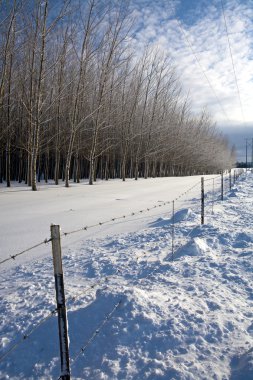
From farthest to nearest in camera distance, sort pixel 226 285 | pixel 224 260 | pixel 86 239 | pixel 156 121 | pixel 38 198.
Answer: pixel 156 121 → pixel 38 198 → pixel 86 239 → pixel 224 260 → pixel 226 285

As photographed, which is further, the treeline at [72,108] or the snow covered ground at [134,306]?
the treeline at [72,108]

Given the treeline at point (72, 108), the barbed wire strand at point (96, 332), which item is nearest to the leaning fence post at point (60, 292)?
the barbed wire strand at point (96, 332)

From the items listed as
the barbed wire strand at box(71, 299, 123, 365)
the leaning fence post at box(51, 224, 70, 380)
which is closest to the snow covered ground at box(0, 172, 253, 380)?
the barbed wire strand at box(71, 299, 123, 365)

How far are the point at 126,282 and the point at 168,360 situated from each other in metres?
1.76

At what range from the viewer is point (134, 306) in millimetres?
3490

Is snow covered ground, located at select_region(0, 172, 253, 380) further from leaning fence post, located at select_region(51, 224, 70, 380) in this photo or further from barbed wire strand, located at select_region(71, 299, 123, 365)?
leaning fence post, located at select_region(51, 224, 70, 380)

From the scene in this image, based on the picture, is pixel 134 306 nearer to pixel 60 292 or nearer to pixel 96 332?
pixel 96 332

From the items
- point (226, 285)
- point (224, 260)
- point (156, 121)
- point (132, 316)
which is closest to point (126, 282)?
point (132, 316)

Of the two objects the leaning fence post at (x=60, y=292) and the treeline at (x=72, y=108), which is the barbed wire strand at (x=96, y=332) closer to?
the leaning fence post at (x=60, y=292)

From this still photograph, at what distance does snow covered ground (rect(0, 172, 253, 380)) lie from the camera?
267cm

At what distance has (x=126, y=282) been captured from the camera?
441 centimetres

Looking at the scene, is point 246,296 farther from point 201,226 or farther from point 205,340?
point 201,226

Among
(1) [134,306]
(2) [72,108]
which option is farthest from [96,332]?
(2) [72,108]

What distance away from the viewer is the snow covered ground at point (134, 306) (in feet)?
8.77
